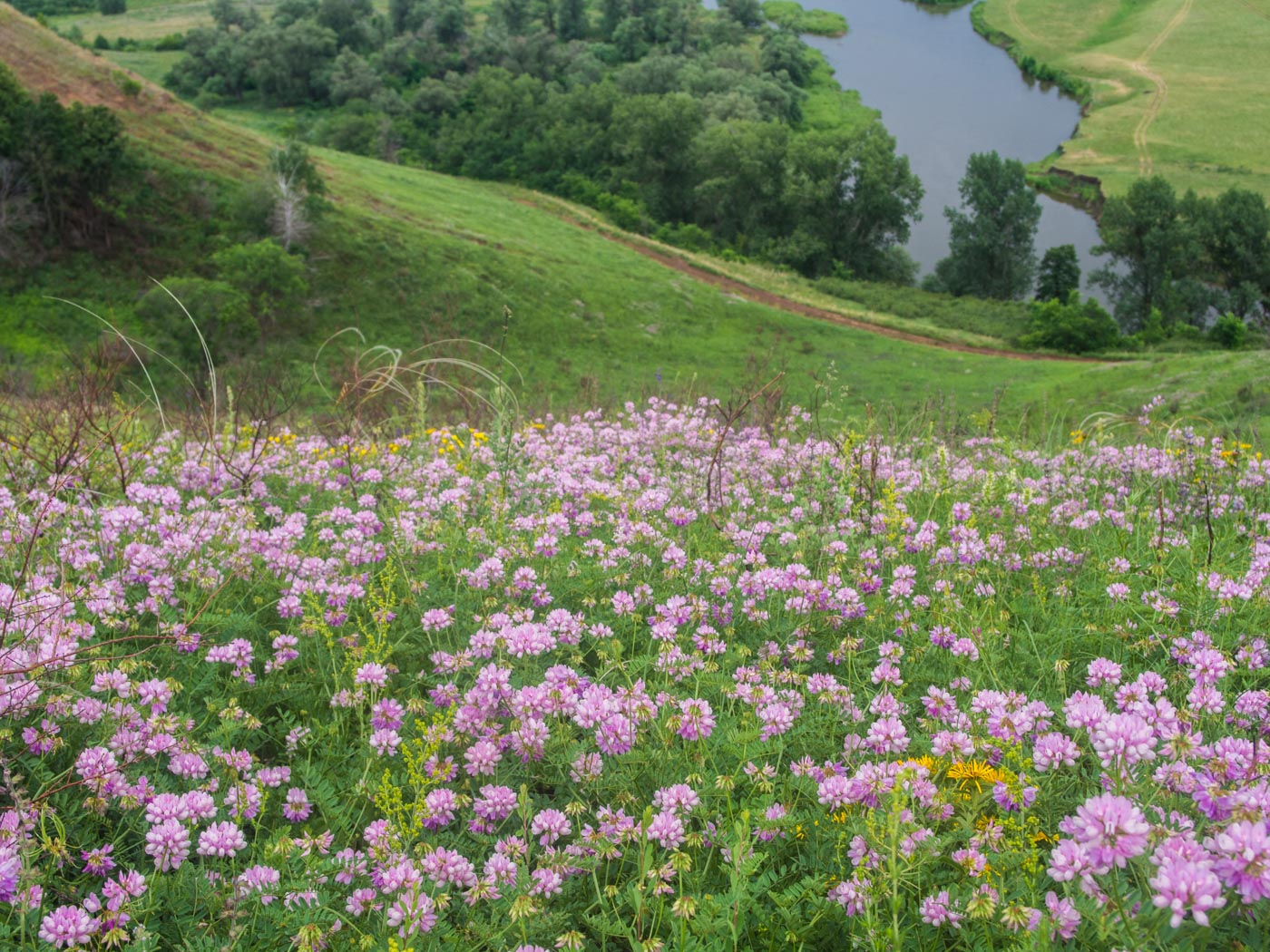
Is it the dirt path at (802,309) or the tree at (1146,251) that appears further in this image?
the tree at (1146,251)

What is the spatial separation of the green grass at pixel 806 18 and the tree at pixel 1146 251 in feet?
343

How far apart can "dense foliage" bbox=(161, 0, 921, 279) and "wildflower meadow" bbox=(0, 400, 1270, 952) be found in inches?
2980

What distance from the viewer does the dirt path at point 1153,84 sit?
315 ft

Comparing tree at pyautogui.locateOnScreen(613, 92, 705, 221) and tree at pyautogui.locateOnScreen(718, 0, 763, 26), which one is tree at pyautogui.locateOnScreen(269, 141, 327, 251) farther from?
tree at pyautogui.locateOnScreen(718, 0, 763, 26)

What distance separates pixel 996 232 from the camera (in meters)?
76.6

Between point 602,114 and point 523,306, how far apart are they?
57.6m

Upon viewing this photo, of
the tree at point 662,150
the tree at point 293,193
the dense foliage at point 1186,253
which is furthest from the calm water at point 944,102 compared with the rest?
the tree at point 293,193

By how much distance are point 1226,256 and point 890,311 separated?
103 feet

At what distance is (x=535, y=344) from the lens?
139 feet

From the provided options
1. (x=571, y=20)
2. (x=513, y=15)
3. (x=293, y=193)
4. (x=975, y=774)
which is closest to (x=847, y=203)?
(x=293, y=193)

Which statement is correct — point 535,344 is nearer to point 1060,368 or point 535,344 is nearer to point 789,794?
point 1060,368

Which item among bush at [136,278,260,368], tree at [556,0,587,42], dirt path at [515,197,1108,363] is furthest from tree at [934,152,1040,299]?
tree at [556,0,587,42]

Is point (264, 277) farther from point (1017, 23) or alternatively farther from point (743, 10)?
point (1017, 23)

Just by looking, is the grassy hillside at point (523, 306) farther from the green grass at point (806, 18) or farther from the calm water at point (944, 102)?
the green grass at point (806, 18)
